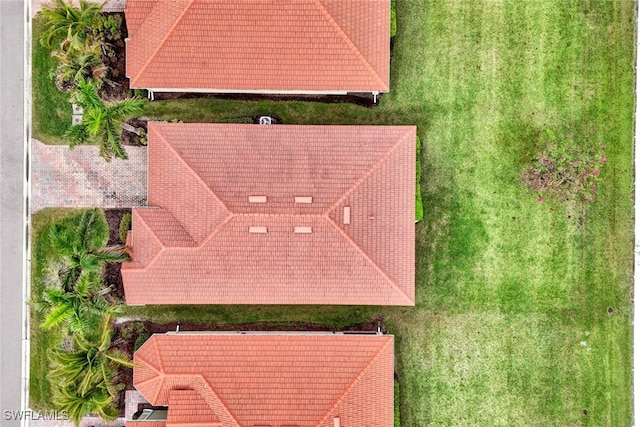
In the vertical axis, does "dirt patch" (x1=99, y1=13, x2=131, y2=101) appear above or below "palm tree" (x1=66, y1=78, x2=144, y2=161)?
above

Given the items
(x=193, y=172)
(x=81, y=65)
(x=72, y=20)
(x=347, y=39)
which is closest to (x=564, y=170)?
(x=347, y=39)

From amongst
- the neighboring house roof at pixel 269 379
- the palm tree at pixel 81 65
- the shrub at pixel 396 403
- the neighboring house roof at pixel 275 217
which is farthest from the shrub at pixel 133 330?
the shrub at pixel 396 403

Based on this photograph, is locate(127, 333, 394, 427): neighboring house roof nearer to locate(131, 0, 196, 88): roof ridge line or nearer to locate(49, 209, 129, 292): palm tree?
locate(49, 209, 129, 292): palm tree

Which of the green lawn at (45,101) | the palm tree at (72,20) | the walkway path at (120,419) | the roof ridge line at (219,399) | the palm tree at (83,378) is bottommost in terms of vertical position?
the walkway path at (120,419)

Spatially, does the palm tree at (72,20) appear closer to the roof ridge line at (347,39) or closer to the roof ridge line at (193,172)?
the roof ridge line at (193,172)

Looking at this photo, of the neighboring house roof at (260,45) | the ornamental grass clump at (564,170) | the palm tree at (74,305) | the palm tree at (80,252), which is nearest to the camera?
the palm tree at (74,305)

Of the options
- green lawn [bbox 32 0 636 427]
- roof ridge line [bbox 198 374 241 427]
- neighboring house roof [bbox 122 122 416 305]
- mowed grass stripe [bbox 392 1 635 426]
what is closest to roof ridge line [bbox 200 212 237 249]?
neighboring house roof [bbox 122 122 416 305]
